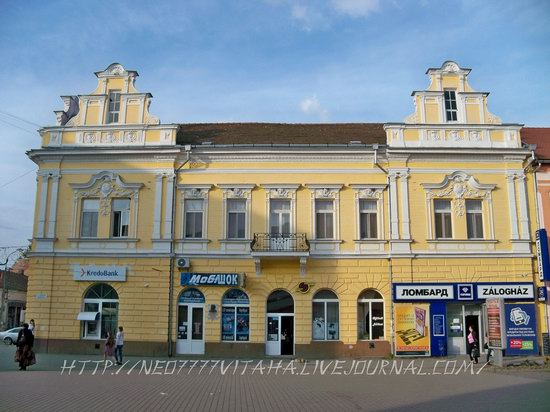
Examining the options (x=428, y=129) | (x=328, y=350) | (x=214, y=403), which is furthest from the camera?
(x=428, y=129)

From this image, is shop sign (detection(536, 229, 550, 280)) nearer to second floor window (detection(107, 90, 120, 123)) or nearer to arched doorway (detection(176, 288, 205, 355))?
arched doorway (detection(176, 288, 205, 355))

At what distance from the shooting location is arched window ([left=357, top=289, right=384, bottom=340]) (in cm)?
2388

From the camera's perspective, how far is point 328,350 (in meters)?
23.6

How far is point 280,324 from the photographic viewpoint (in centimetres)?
2397

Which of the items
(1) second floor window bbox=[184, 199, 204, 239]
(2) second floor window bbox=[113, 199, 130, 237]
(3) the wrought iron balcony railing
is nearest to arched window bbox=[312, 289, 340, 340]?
(3) the wrought iron balcony railing

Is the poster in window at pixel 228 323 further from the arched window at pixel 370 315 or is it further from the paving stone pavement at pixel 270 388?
the arched window at pixel 370 315

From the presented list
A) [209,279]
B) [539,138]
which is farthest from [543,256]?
[209,279]

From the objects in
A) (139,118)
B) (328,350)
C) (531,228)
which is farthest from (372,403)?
(139,118)

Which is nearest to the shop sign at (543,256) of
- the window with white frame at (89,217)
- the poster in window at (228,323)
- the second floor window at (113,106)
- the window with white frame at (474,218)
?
the window with white frame at (474,218)

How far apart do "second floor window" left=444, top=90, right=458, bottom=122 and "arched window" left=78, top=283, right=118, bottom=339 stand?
17.2 m

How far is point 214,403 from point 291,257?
1245 cm

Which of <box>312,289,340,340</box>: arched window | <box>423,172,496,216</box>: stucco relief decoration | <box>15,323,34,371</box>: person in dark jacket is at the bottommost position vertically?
<box>15,323,34,371</box>: person in dark jacket

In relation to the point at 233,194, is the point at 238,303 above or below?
below

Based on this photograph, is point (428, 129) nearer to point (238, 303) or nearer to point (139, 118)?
point (238, 303)
